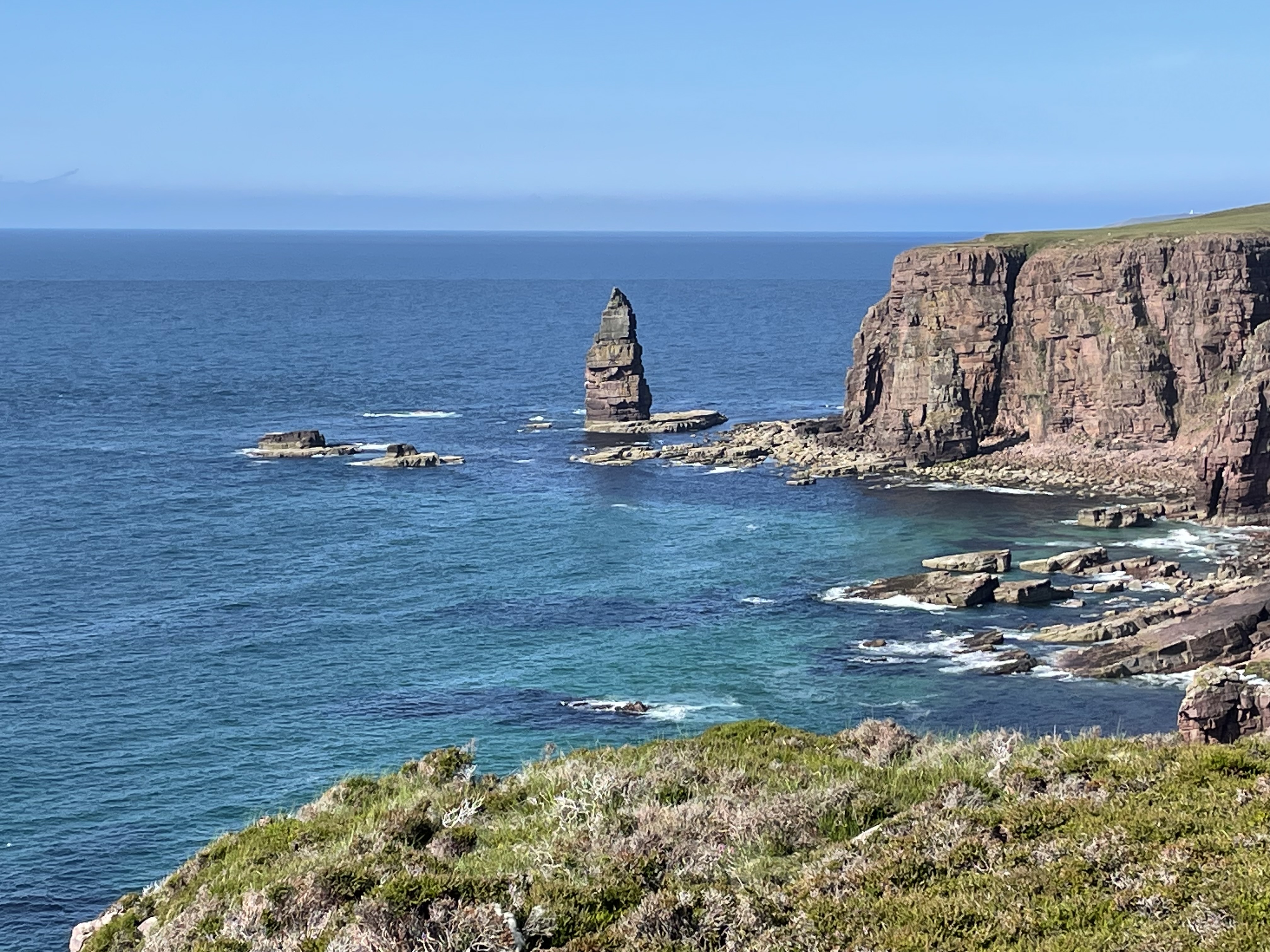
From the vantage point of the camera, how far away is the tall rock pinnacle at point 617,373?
16238 cm

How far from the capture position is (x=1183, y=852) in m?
21.6

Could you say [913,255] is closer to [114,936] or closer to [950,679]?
[950,679]

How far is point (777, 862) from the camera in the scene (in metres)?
24.4

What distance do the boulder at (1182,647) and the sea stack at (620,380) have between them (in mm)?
85989

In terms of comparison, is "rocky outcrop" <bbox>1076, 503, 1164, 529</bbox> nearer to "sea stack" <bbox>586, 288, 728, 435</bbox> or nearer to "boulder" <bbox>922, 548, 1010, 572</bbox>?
"boulder" <bbox>922, 548, 1010, 572</bbox>

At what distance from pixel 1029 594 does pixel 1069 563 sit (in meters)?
7.69

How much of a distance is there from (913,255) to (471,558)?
66.9 m

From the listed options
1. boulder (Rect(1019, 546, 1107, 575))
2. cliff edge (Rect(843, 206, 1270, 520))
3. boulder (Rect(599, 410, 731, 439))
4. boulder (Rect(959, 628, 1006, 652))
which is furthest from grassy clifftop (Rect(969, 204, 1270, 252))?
boulder (Rect(959, 628, 1006, 652))

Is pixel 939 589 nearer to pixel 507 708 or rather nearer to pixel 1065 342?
pixel 507 708

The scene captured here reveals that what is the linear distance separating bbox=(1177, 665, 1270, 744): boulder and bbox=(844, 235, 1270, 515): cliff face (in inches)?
2999

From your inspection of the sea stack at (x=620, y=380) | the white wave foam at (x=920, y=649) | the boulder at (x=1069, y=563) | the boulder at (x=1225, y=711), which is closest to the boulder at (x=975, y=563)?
the boulder at (x=1069, y=563)

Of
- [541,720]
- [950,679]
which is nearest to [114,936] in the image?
[541,720]

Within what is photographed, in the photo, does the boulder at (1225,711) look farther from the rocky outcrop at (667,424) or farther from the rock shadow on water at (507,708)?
the rocky outcrop at (667,424)

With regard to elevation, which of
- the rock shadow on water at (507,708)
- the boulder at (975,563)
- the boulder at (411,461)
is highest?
the boulder at (411,461)
